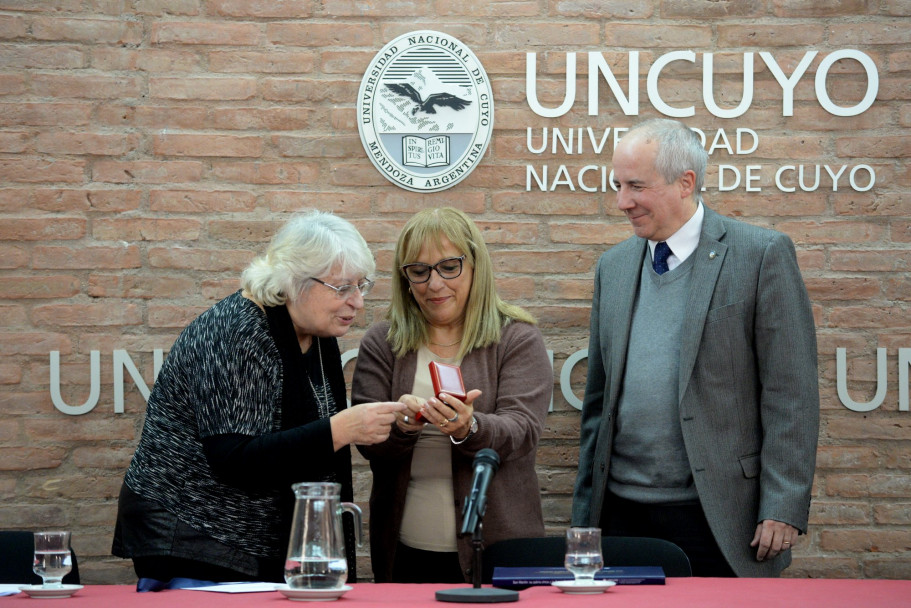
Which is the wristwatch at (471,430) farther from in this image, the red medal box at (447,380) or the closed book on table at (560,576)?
the closed book on table at (560,576)

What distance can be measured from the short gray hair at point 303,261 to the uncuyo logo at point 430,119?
82cm

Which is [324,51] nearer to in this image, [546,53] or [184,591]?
[546,53]

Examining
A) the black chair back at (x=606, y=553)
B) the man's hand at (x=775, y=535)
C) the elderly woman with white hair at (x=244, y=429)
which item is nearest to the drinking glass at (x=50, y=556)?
the elderly woman with white hair at (x=244, y=429)

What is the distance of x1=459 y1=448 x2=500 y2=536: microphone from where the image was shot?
1779 millimetres

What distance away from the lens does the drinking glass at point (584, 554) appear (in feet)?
6.61

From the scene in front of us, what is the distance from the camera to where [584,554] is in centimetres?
202

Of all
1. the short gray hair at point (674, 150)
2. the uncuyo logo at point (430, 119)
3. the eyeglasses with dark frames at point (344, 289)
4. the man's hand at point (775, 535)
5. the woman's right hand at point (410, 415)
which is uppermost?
the uncuyo logo at point (430, 119)

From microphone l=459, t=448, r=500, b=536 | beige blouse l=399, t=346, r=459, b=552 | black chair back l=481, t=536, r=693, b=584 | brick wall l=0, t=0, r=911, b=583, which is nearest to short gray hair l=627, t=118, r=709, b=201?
brick wall l=0, t=0, r=911, b=583

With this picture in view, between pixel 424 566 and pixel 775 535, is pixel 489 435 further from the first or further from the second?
pixel 775 535

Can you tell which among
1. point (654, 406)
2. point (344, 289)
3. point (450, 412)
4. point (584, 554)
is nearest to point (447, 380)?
point (450, 412)

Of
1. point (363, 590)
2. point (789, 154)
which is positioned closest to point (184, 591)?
point (363, 590)

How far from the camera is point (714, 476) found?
270 cm

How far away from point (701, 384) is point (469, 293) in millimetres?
692

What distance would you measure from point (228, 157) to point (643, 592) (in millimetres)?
2119
